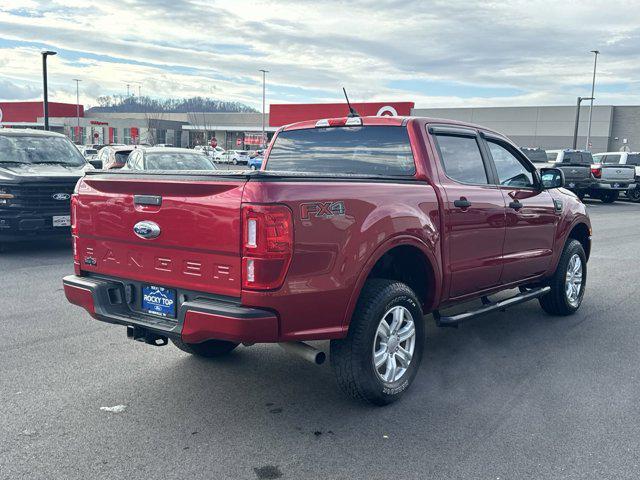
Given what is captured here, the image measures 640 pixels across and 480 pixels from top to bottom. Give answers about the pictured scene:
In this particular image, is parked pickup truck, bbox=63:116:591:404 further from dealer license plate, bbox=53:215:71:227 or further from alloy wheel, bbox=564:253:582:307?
dealer license plate, bbox=53:215:71:227

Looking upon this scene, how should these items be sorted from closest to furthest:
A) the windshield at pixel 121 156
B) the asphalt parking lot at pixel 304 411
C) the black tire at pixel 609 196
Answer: the asphalt parking lot at pixel 304 411 → the windshield at pixel 121 156 → the black tire at pixel 609 196

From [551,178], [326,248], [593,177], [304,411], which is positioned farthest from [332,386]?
[593,177]

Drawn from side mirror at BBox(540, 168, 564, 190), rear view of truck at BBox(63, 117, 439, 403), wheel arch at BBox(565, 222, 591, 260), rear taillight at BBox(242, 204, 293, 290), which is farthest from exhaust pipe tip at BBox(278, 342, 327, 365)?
wheel arch at BBox(565, 222, 591, 260)

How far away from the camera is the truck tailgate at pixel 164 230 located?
3.64 m

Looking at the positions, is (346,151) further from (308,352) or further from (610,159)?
(610,159)

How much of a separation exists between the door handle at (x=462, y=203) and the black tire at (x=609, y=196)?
21706 mm

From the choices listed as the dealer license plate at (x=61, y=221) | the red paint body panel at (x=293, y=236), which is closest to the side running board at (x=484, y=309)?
the red paint body panel at (x=293, y=236)

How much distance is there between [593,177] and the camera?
2384 centimetres

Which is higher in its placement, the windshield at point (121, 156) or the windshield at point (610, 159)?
the windshield at point (610, 159)

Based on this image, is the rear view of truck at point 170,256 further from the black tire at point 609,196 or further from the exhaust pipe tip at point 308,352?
the black tire at point 609,196

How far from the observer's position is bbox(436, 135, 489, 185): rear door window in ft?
16.8

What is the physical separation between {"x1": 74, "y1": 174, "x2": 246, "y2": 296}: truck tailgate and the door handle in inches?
78.4

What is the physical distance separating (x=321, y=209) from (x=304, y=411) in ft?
4.58

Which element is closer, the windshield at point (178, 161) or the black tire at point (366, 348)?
the black tire at point (366, 348)
